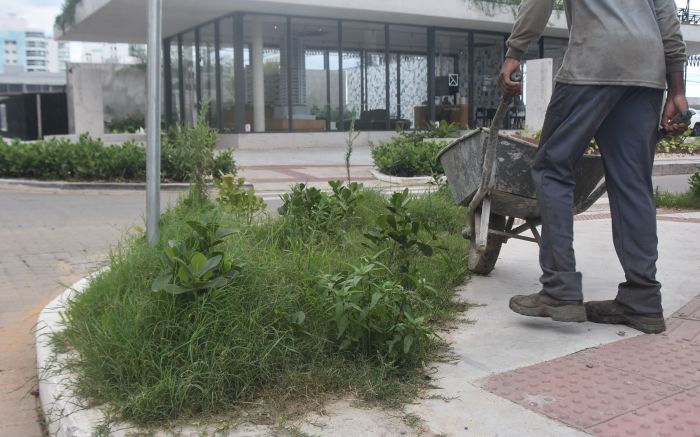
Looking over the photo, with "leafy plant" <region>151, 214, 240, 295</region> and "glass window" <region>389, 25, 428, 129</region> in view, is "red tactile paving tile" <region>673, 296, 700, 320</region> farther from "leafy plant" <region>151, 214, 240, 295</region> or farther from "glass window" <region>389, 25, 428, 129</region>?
"glass window" <region>389, 25, 428, 129</region>

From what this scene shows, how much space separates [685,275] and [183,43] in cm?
2432

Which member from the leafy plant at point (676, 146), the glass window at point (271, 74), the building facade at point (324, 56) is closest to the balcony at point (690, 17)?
the building facade at point (324, 56)

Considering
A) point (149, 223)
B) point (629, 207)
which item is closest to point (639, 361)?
point (629, 207)

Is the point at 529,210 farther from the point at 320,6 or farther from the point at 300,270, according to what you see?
the point at 320,6

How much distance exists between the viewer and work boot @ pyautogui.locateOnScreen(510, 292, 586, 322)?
11.7 ft

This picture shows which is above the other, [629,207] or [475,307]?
[629,207]

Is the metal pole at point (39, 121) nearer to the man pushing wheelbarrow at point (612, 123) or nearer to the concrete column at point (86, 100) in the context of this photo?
the concrete column at point (86, 100)

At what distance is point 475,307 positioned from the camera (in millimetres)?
4281

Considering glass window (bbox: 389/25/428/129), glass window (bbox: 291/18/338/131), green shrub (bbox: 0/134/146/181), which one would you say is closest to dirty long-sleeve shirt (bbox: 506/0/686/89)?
green shrub (bbox: 0/134/146/181)

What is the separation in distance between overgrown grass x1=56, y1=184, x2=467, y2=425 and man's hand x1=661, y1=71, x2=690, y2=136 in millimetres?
1755

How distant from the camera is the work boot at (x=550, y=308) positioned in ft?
11.7

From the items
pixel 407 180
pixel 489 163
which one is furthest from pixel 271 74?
pixel 489 163

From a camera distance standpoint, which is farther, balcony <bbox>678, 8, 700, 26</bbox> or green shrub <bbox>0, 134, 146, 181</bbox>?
balcony <bbox>678, 8, 700, 26</bbox>

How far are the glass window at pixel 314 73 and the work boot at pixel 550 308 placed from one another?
19775 millimetres
